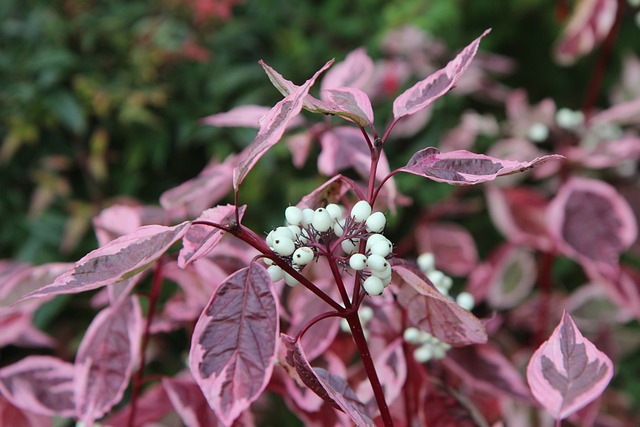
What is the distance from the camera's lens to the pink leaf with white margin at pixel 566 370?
1.80 ft

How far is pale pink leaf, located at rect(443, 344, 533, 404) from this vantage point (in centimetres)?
83

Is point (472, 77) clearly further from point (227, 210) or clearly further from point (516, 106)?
point (227, 210)

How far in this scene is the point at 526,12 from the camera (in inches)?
69.5

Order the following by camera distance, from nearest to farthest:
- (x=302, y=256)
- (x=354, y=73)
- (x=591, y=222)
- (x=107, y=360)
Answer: (x=302, y=256) → (x=107, y=360) → (x=354, y=73) → (x=591, y=222)

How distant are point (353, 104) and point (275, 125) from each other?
106 millimetres

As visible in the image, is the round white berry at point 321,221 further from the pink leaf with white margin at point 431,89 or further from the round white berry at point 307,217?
the pink leaf with white margin at point 431,89

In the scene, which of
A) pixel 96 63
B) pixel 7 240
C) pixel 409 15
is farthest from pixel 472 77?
pixel 7 240

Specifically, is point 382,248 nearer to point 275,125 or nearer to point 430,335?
point 275,125

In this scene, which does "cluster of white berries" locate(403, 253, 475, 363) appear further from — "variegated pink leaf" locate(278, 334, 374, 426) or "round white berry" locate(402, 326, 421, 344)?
"variegated pink leaf" locate(278, 334, 374, 426)

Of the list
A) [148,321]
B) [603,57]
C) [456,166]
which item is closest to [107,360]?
[148,321]

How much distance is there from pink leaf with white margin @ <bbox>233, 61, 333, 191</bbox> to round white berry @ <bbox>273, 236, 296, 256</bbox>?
5 cm

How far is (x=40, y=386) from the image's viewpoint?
766mm

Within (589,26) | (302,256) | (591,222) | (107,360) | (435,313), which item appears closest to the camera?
(302,256)

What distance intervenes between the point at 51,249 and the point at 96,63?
42 centimetres
